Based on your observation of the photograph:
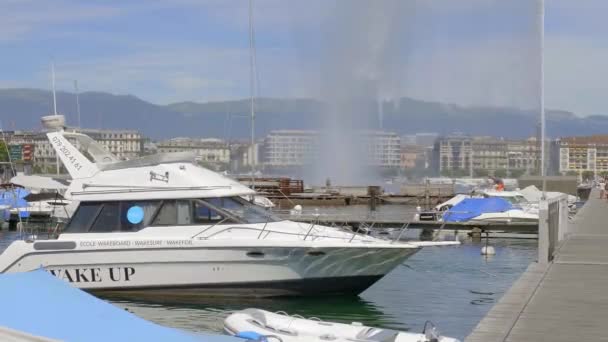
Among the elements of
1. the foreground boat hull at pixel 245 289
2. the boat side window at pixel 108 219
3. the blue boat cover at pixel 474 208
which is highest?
the boat side window at pixel 108 219

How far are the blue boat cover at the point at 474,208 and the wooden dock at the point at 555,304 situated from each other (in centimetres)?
1620

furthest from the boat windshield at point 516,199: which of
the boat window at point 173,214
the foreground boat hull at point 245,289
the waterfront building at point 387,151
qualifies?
the waterfront building at point 387,151

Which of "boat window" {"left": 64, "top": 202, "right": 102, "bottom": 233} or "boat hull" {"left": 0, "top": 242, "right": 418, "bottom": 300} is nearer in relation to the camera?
"boat hull" {"left": 0, "top": 242, "right": 418, "bottom": 300}

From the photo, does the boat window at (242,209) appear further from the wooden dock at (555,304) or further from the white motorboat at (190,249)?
the wooden dock at (555,304)

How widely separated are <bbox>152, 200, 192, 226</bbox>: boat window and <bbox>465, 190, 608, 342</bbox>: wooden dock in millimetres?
6395

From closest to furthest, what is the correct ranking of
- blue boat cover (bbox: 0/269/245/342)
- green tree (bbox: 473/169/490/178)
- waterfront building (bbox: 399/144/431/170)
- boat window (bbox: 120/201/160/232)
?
blue boat cover (bbox: 0/269/245/342), boat window (bbox: 120/201/160/232), green tree (bbox: 473/169/490/178), waterfront building (bbox: 399/144/431/170)

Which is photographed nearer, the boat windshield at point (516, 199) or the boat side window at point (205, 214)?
the boat side window at point (205, 214)

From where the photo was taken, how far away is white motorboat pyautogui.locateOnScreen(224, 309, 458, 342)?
11297 millimetres

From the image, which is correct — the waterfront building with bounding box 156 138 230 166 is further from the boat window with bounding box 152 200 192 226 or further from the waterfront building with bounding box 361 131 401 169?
the waterfront building with bounding box 361 131 401 169

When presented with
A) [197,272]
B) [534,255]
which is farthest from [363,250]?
[534,255]

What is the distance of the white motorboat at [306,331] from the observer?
11.3m

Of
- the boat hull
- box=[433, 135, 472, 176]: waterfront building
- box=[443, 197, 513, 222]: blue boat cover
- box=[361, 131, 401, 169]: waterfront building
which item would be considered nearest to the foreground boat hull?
the boat hull

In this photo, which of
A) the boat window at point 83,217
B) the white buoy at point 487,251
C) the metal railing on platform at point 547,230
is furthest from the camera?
the white buoy at point 487,251

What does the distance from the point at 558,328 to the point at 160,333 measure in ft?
18.2
